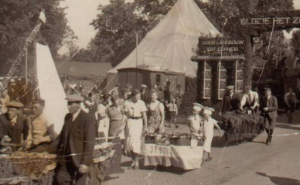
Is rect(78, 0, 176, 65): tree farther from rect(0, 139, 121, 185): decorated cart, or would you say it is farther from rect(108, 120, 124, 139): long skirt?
rect(0, 139, 121, 185): decorated cart

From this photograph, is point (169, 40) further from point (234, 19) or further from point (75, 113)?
point (75, 113)

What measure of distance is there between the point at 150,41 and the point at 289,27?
13776 mm

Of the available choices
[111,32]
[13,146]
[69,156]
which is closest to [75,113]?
[69,156]

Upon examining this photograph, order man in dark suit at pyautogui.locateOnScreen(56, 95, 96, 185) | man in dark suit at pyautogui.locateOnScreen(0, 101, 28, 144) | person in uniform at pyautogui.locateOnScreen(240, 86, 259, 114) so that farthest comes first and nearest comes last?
1. person in uniform at pyautogui.locateOnScreen(240, 86, 259, 114)
2. man in dark suit at pyautogui.locateOnScreen(0, 101, 28, 144)
3. man in dark suit at pyautogui.locateOnScreen(56, 95, 96, 185)

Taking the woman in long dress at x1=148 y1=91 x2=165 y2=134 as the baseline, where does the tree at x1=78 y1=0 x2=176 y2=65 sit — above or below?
above

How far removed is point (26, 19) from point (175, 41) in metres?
10.5

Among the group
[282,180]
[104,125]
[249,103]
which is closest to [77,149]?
[282,180]

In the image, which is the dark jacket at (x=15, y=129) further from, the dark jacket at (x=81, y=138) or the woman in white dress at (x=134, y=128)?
the woman in white dress at (x=134, y=128)

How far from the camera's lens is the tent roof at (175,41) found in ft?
96.3

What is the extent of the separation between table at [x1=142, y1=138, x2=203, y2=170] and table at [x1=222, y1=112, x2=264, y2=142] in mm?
2680

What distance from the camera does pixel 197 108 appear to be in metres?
10.7

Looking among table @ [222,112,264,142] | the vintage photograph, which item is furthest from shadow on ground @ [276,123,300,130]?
table @ [222,112,264,142]

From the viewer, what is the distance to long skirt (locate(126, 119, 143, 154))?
1022cm

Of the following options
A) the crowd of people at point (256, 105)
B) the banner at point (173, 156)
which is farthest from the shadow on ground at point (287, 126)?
the banner at point (173, 156)
